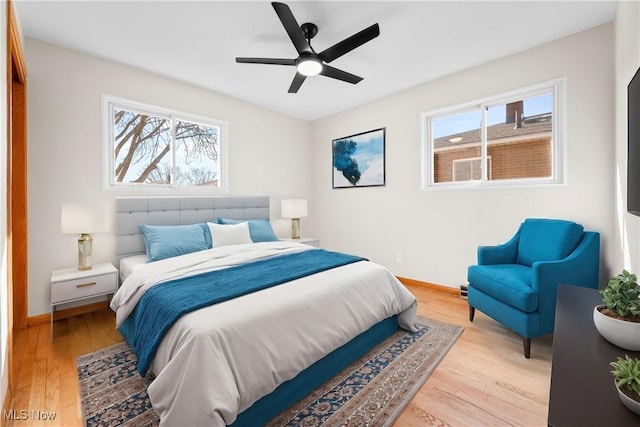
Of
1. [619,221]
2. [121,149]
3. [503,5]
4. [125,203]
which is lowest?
[619,221]

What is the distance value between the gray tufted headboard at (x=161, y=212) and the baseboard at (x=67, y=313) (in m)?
0.51

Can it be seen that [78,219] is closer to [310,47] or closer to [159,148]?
[159,148]

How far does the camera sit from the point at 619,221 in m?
2.12

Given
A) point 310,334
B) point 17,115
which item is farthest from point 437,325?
point 17,115

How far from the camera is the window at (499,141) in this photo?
9.08 feet

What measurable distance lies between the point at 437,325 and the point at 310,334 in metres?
1.52

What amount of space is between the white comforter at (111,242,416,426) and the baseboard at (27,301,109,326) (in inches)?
41.3

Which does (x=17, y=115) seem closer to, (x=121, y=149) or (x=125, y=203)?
(x=121, y=149)

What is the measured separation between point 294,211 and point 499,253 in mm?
2734

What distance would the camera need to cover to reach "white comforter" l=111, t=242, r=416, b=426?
124cm

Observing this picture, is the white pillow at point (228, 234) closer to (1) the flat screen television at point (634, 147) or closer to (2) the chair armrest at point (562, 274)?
(2) the chair armrest at point (562, 274)

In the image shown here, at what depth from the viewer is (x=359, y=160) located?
439 centimetres

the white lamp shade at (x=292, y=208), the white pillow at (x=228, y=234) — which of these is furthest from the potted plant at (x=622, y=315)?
the white lamp shade at (x=292, y=208)

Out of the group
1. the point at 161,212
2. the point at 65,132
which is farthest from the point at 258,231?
the point at 65,132
